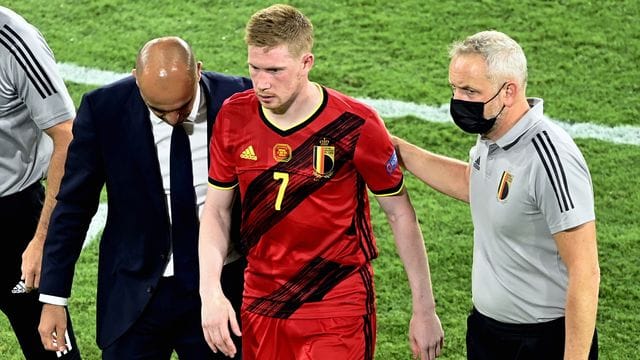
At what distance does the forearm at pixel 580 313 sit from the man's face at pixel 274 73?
0.98m

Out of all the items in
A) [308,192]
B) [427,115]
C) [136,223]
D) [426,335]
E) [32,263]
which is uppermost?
[308,192]

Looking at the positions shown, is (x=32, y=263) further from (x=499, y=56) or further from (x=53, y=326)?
(x=499, y=56)

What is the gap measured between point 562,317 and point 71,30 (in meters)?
5.62

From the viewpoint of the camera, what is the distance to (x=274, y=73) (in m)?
3.57

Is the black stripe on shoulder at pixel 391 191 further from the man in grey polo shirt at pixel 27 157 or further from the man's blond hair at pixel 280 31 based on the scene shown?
the man in grey polo shirt at pixel 27 157

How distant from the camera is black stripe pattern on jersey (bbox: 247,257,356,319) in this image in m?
3.80

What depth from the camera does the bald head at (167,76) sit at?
12.0ft

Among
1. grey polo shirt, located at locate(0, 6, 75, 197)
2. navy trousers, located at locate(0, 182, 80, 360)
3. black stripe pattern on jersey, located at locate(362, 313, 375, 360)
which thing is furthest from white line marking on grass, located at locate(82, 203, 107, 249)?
black stripe pattern on jersey, located at locate(362, 313, 375, 360)

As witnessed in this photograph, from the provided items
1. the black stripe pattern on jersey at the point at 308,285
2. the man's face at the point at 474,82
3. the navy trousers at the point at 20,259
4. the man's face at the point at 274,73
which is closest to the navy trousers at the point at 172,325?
the black stripe pattern on jersey at the point at 308,285

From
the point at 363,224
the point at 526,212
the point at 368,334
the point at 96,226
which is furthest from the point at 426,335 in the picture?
the point at 96,226

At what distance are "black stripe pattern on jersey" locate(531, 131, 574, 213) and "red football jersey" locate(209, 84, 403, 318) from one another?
1.51ft

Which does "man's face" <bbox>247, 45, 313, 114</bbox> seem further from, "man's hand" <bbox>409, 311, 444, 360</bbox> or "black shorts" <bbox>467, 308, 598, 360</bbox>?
"black shorts" <bbox>467, 308, 598, 360</bbox>

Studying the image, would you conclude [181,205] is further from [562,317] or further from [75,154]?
[562,317]

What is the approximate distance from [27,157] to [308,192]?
129cm
